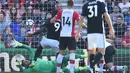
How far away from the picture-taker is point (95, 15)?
11.1 m

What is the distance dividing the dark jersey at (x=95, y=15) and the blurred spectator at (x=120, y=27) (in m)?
4.44

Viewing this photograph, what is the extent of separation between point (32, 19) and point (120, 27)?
2.86m

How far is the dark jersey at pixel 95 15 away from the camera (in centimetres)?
1103

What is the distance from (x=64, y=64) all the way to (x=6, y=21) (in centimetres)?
375

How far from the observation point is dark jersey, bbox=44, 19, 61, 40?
1412cm

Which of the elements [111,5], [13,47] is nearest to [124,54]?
[111,5]

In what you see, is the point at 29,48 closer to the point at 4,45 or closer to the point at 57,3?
the point at 4,45

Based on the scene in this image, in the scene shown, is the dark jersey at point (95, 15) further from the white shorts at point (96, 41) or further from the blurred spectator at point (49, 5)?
the blurred spectator at point (49, 5)

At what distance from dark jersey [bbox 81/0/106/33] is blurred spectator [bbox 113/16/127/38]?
175 inches

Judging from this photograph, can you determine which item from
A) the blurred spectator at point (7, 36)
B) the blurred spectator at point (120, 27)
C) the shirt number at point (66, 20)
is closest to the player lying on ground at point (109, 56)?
the shirt number at point (66, 20)

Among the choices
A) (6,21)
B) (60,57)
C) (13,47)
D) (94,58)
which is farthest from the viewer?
(6,21)

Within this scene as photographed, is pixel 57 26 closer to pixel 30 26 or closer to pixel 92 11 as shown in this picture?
pixel 30 26

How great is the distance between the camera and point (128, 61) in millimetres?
14656

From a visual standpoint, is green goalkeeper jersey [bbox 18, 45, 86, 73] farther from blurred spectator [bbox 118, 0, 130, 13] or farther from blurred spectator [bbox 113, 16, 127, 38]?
blurred spectator [bbox 118, 0, 130, 13]
